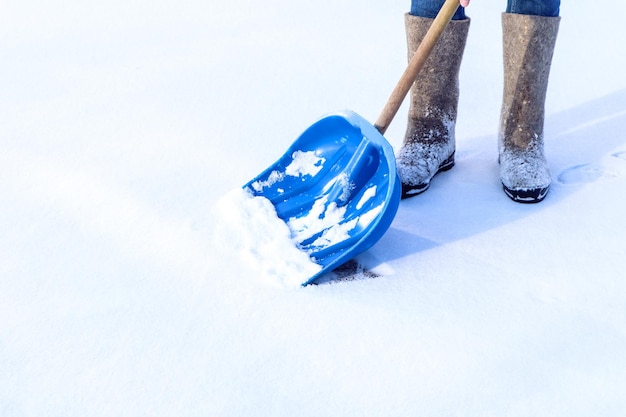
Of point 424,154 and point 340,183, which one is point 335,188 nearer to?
point 340,183

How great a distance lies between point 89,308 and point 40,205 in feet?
1.49

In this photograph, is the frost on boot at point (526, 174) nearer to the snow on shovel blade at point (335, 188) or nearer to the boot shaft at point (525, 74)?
the boot shaft at point (525, 74)

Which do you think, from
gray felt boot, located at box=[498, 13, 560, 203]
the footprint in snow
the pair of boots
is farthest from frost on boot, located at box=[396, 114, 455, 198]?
the footprint in snow

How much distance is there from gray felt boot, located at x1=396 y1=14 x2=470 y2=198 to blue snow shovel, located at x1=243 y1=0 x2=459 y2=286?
0.17 m

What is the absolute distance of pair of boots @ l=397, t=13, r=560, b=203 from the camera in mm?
1590

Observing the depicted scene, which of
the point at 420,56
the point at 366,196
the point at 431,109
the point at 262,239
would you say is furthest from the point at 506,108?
the point at 262,239

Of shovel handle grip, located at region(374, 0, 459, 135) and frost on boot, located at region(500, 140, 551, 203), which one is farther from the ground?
shovel handle grip, located at region(374, 0, 459, 135)

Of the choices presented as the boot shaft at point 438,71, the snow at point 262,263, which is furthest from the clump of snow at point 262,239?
the boot shaft at point 438,71

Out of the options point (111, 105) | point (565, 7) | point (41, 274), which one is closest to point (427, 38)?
point (41, 274)

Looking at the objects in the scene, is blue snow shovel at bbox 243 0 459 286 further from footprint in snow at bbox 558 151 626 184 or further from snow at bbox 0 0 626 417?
footprint in snow at bbox 558 151 626 184

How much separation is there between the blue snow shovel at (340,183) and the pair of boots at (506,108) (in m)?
0.17

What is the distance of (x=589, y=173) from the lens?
5.68 ft

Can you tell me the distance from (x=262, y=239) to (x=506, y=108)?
27.5 inches

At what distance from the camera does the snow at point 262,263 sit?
1.06 meters
